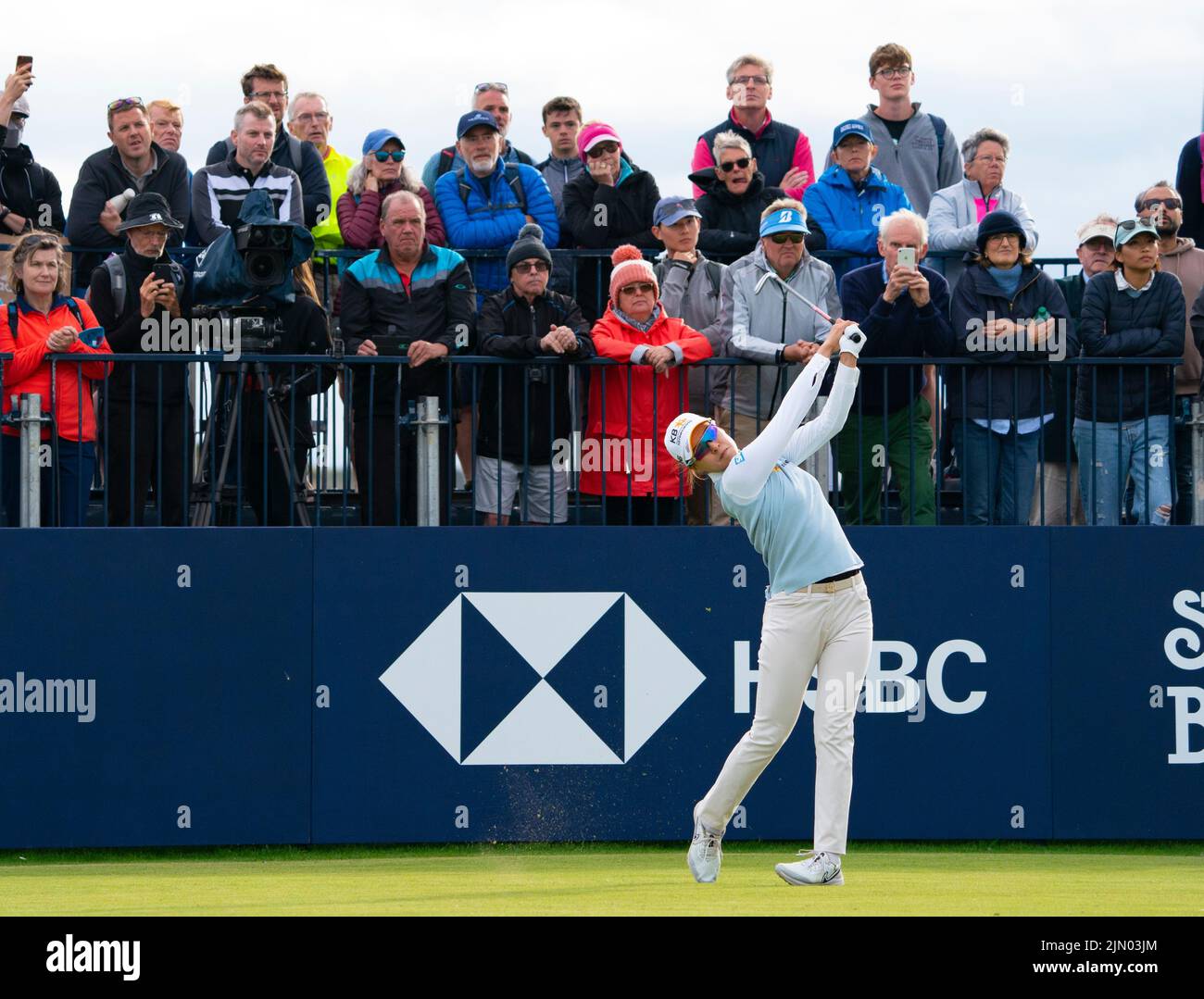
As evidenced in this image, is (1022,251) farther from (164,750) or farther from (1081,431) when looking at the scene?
(164,750)

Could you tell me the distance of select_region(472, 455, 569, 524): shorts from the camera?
36.5ft

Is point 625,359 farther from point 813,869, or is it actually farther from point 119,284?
point 813,869

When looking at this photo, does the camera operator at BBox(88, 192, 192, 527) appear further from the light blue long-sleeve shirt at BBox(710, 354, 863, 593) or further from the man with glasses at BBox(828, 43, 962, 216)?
the man with glasses at BBox(828, 43, 962, 216)

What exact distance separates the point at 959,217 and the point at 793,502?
4795mm

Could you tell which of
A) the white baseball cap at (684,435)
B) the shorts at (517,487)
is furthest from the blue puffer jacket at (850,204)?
the white baseball cap at (684,435)

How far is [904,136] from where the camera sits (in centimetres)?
1341

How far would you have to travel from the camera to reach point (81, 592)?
10758 mm

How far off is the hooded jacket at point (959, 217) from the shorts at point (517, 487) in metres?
3.15

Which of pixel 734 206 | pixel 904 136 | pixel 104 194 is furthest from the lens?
pixel 904 136

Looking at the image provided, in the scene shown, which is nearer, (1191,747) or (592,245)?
(1191,747)

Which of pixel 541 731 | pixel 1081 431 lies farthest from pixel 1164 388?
pixel 541 731

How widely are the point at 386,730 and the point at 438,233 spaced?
3.63 meters

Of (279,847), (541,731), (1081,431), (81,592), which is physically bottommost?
(279,847)

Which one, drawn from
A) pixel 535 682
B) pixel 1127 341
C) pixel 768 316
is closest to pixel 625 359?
pixel 768 316
